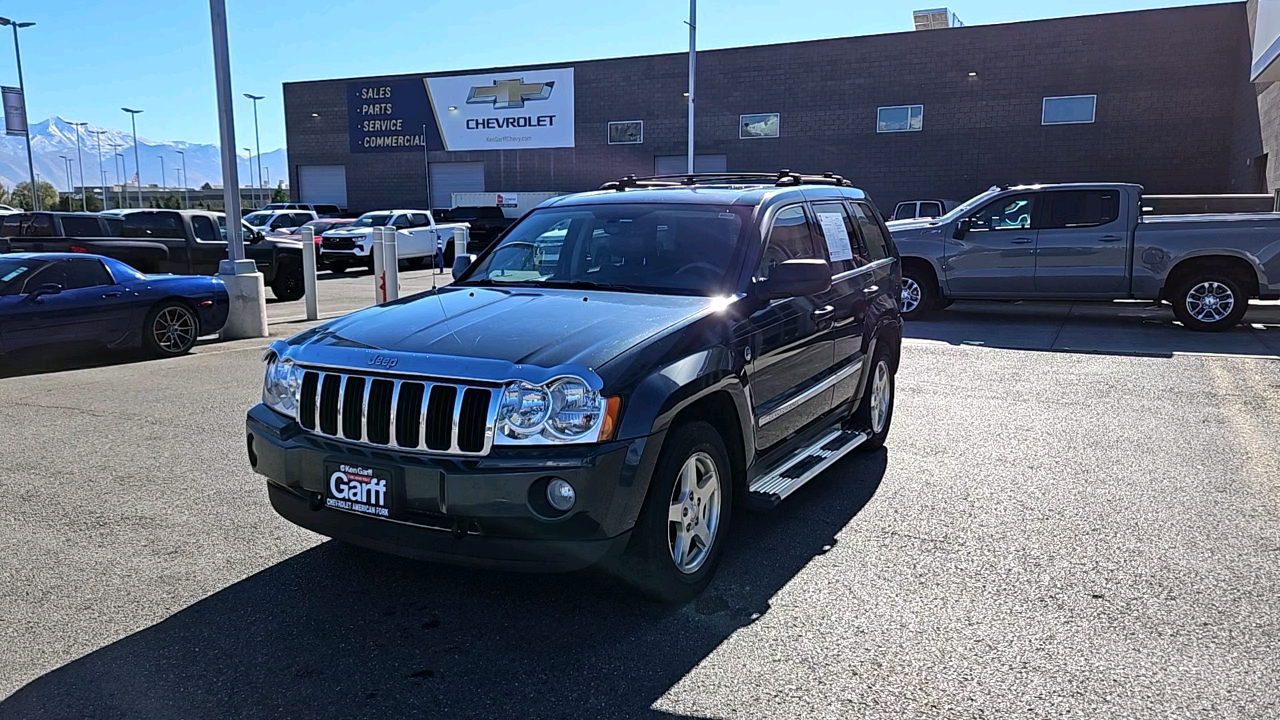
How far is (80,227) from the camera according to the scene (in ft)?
52.5

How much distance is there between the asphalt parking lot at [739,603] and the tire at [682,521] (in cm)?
14

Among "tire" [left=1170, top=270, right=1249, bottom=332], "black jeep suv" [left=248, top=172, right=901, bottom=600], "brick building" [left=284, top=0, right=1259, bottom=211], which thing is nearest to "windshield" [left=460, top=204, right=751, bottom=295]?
"black jeep suv" [left=248, top=172, right=901, bottom=600]

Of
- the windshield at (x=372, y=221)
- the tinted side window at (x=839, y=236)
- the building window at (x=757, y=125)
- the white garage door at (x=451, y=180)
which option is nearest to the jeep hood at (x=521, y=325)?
the tinted side window at (x=839, y=236)

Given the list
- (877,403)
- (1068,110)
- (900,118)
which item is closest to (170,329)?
(877,403)

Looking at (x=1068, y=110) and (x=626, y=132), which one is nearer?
(x=1068, y=110)

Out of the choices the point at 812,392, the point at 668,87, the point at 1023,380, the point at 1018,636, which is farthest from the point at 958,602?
the point at 668,87

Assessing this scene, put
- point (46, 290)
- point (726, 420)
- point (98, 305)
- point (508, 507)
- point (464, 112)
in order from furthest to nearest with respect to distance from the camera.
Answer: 1. point (464, 112)
2. point (98, 305)
3. point (46, 290)
4. point (726, 420)
5. point (508, 507)

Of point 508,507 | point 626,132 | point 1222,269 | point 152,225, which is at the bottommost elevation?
point 508,507

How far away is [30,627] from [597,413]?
2383mm

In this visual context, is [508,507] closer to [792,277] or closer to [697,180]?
[792,277]

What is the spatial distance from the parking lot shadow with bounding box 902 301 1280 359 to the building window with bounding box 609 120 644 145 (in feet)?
83.6

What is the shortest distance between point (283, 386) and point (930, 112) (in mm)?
33698

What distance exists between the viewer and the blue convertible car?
31.3ft

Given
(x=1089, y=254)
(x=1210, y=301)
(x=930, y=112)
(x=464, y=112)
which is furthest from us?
(x=464, y=112)
